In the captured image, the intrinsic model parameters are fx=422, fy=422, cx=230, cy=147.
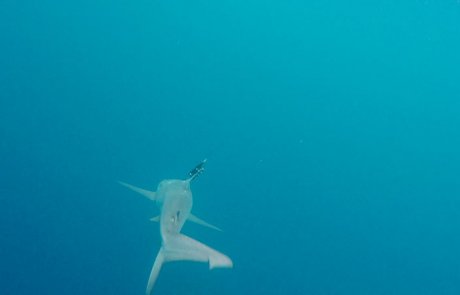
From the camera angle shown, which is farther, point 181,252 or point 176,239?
point 176,239

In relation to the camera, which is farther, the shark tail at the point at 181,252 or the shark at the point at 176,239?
the shark tail at the point at 181,252

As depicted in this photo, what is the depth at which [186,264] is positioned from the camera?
1212cm

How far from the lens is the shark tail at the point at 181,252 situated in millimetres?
6524

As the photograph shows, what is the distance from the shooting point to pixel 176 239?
23.5ft

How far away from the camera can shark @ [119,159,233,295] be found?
252 inches

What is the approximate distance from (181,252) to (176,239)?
314 mm

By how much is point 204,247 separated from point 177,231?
909mm

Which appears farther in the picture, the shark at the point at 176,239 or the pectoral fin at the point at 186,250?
the pectoral fin at the point at 186,250

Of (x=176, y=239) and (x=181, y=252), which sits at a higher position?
(x=176, y=239)

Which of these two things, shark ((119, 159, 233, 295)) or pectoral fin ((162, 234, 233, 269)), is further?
pectoral fin ((162, 234, 233, 269))

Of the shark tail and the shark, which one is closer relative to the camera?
the shark

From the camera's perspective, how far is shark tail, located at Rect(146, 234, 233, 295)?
257 inches

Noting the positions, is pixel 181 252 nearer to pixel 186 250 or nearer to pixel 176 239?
pixel 186 250

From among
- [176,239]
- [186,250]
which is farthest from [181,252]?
[176,239]
